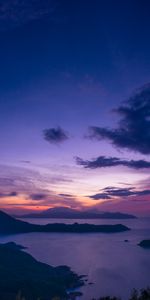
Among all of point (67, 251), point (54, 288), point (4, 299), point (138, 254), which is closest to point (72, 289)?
point (54, 288)

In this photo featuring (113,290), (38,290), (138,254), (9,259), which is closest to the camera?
(38,290)

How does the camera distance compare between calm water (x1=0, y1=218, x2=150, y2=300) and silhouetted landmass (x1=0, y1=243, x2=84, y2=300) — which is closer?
silhouetted landmass (x1=0, y1=243, x2=84, y2=300)

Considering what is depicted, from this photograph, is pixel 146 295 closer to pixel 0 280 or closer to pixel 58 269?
pixel 0 280

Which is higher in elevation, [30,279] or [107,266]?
[30,279]

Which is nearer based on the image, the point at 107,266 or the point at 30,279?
the point at 30,279

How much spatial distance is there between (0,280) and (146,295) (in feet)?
225

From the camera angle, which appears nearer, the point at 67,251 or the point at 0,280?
the point at 0,280

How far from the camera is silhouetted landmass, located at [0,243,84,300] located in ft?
287

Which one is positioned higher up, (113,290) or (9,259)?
(9,259)

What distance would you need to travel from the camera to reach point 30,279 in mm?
96562

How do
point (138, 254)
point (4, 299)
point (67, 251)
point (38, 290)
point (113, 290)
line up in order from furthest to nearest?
point (67, 251)
point (138, 254)
point (113, 290)
point (38, 290)
point (4, 299)

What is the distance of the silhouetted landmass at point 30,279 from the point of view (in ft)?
287

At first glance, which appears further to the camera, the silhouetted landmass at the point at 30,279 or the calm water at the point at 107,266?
the calm water at the point at 107,266

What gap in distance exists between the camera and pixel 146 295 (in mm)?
36219
